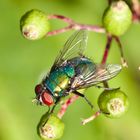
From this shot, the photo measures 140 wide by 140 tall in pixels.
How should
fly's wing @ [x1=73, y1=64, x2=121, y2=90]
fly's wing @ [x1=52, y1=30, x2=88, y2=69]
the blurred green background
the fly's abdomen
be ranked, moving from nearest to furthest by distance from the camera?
fly's wing @ [x1=73, y1=64, x2=121, y2=90] < the fly's abdomen < fly's wing @ [x1=52, y1=30, x2=88, y2=69] < the blurred green background

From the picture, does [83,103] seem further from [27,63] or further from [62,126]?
[62,126]

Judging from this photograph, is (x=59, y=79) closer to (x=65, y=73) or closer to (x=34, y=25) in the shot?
(x=65, y=73)

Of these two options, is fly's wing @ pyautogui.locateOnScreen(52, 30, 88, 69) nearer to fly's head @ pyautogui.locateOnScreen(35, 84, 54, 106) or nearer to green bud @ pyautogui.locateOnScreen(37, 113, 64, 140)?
fly's head @ pyautogui.locateOnScreen(35, 84, 54, 106)

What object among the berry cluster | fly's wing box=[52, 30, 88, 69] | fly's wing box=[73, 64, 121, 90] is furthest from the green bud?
fly's wing box=[52, 30, 88, 69]

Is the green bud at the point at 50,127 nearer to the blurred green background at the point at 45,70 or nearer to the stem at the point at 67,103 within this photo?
the stem at the point at 67,103

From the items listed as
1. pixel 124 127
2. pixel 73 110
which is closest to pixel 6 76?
pixel 73 110

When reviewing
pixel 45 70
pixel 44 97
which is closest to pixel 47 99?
pixel 44 97
